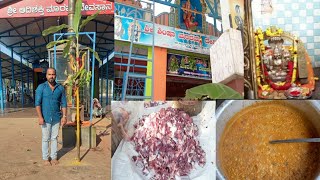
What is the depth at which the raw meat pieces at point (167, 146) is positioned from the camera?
1665 mm

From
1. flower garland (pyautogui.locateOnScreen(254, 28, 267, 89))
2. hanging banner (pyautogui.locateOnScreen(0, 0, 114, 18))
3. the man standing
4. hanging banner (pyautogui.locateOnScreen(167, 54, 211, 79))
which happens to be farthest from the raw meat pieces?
hanging banner (pyautogui.locateOnScreen(0, 0, 114, 18))

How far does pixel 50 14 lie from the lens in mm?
7844

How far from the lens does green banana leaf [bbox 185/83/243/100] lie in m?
1.54

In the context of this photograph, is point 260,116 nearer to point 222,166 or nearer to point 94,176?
point 222,166

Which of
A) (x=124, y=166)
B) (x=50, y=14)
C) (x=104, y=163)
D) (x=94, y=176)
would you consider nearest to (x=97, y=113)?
(x=50, y=14)

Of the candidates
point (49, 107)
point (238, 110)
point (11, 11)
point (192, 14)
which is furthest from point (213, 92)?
point (11, 11)

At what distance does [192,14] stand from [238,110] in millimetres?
544

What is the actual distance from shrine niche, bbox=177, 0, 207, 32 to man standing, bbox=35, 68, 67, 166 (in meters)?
3.05

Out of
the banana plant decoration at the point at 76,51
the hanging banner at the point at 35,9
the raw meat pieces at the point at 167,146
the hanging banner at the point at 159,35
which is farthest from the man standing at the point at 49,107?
the hanging banner at the point at 35,9

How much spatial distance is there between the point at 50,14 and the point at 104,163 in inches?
189

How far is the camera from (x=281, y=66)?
4.76 feet

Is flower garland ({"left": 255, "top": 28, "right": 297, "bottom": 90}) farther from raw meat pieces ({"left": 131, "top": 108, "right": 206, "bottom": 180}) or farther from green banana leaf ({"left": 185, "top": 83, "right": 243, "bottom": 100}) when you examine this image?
raw meat pieces ({"left": 131, "top": 108, "right": 206, "bottom": 180})

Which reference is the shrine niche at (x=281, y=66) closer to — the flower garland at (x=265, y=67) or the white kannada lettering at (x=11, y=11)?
the flower garland at (x=265, y=67)

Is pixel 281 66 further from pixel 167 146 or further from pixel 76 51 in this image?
pixel 76 51
